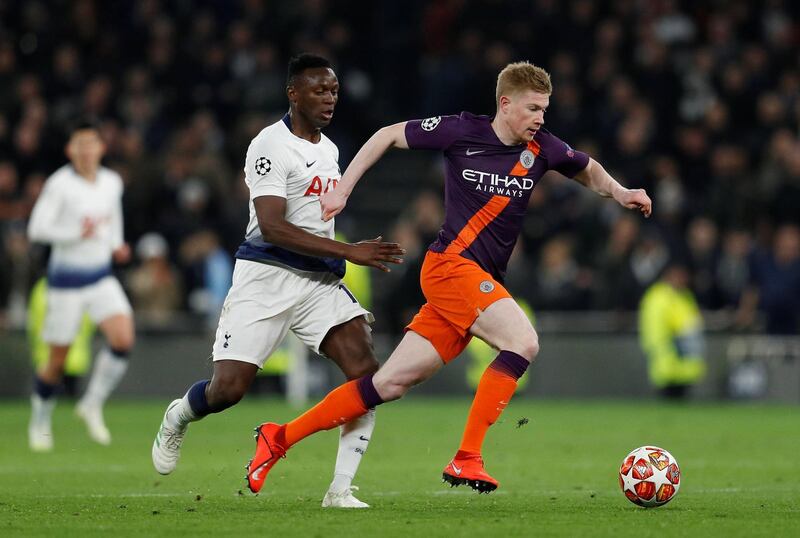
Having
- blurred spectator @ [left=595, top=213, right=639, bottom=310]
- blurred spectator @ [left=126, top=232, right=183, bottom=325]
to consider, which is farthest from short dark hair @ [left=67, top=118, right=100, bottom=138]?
blurred spectator @ [left=595, top=213, right=639, bottom=310]

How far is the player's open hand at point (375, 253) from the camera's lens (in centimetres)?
774

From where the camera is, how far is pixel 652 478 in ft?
26.3

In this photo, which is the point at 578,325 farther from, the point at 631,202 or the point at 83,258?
the point at 631,202

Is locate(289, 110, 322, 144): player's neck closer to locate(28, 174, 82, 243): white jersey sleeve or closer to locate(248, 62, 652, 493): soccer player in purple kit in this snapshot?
locate(248, 62, 652, 493): soccer player in purple kit

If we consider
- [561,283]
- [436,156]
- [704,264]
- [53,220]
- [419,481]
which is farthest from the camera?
[436,156]

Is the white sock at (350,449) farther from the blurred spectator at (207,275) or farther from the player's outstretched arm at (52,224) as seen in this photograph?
the blurred spectator at (207,275)

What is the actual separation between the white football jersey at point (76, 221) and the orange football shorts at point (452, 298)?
5399 mm

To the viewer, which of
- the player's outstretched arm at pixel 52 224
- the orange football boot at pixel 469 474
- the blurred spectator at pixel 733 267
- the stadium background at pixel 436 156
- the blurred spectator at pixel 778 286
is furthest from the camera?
the stadium background at pixel 436 156

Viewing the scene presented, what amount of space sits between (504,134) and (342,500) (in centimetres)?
215

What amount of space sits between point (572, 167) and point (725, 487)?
2354 mm

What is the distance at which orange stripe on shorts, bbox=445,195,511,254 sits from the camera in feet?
27.0

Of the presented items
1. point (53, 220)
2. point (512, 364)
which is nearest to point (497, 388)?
point (512, 364)

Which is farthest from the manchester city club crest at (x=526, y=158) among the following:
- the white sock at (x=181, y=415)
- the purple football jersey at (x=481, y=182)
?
the white sock at (x=181, y=415)

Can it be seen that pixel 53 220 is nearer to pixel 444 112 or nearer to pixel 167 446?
pixel 167 446
